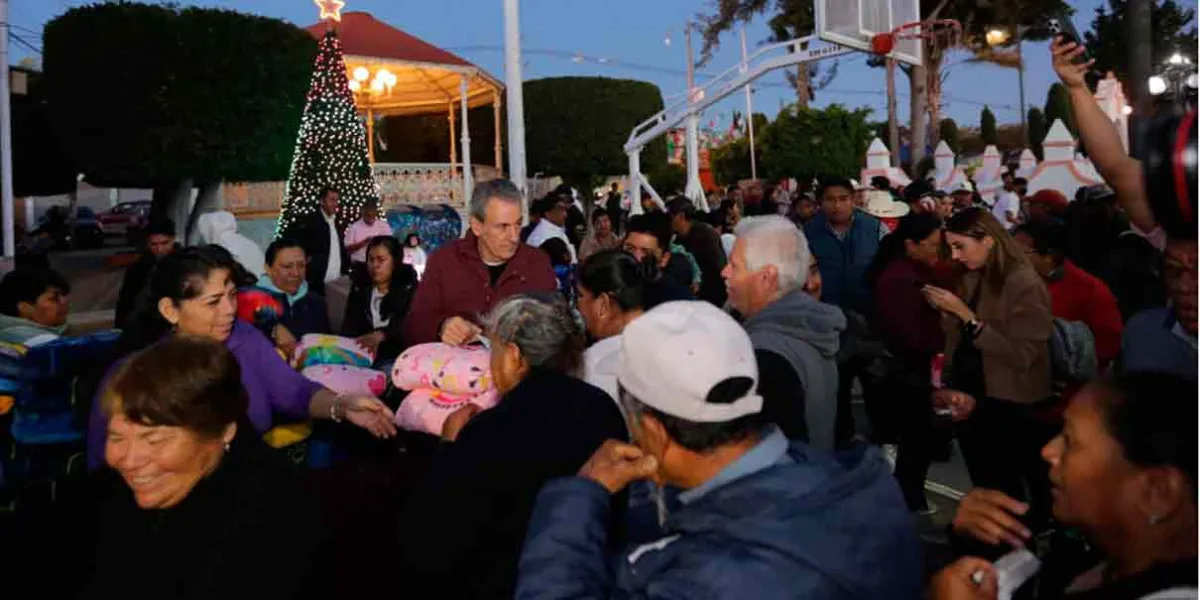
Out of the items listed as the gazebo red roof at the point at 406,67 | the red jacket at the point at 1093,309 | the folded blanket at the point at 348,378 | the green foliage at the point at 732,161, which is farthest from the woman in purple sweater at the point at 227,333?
the green foliage at the point at 732,161

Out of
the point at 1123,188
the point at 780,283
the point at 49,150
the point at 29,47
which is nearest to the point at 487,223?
the point at 780,283

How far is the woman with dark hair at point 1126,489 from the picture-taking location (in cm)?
159

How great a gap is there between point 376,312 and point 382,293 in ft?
0.40

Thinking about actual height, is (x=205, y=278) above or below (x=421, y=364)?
above

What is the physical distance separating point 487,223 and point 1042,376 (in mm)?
2555

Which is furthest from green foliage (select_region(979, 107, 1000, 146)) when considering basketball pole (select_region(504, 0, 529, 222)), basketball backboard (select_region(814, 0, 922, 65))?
basketball pole (select_region(504, 0, 529, 222))

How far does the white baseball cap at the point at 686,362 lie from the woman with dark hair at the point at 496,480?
2.03 ft

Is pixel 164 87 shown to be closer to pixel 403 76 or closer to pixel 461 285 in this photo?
pixel 403 76

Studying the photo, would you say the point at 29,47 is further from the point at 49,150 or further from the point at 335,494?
the point at 335,494

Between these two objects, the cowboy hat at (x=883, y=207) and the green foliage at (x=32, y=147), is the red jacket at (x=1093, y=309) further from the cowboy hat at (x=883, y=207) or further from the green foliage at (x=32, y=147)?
the green foliage at (x=32, y=147)

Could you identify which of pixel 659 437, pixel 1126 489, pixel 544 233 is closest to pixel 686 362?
pixel 659 437

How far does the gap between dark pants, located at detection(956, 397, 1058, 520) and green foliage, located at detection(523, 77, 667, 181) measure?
30772 millimetres

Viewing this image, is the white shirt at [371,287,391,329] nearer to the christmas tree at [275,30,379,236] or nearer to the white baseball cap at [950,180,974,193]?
the white baseball cap at [950,180,974,193]

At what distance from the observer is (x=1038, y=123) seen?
168 ft
